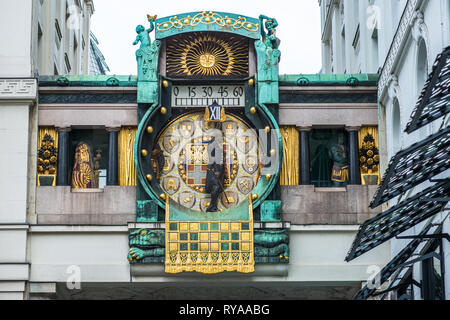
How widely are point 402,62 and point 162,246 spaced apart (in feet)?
24.9

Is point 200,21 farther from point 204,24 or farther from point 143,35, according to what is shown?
point 143,35

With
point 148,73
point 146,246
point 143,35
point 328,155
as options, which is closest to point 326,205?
point 328,155

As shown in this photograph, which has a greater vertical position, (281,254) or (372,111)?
(372,111)

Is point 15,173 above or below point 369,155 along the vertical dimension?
below

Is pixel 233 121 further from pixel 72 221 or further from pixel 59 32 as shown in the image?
pixel 59 32

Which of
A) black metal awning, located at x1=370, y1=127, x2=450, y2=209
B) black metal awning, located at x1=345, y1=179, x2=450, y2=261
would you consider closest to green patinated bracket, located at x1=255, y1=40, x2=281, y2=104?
black metal awning, located at x1=345, y1=179, x2=450, y2=261

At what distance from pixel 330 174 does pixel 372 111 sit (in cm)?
202

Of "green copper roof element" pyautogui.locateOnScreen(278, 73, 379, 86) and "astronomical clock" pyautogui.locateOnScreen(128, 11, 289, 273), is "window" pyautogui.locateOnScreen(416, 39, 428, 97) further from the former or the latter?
"astronomical clock" pyautogui.locateOnScreen(128, 11, 289, 273)

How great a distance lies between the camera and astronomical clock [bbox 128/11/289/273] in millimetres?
29641

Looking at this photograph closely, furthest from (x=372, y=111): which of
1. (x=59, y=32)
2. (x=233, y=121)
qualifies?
(x=59, y=32)

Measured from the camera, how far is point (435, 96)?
1689 cm

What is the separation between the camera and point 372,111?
30.6 meters
